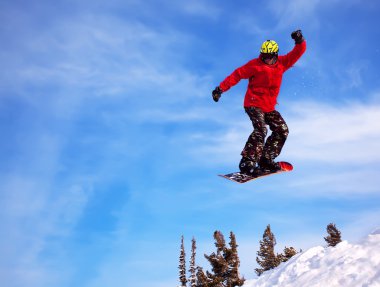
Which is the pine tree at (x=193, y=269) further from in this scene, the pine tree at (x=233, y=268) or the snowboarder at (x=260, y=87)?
the snowboarder at (x=260, y=87)

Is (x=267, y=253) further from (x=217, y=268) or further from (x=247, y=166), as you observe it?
(x=247, y=166)

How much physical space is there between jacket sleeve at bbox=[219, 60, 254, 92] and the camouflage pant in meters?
0.72

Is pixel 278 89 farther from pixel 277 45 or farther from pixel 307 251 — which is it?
pixel 307 251

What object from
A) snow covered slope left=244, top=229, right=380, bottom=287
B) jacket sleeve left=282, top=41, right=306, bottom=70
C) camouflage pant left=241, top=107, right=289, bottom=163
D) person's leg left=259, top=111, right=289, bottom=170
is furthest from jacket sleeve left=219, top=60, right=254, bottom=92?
snow covered slope left=244, top=229, right=380, bottom=287

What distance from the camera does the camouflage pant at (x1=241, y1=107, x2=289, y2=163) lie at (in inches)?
376

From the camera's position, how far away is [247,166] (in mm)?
9547

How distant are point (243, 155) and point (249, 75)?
1.88 metres

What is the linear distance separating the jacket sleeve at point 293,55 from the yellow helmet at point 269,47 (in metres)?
0.45

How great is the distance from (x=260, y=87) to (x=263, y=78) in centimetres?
24

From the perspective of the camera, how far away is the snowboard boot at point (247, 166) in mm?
9539

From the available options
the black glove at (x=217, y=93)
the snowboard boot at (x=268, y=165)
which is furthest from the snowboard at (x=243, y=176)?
the black glove at (x=217, y=93)

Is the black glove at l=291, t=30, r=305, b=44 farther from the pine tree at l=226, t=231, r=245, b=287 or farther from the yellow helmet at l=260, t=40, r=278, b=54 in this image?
the pine tree at l=226, t=231, r=245, b=287

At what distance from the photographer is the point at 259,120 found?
9.53 metres

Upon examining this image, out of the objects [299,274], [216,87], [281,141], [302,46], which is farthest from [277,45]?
[299,274]
